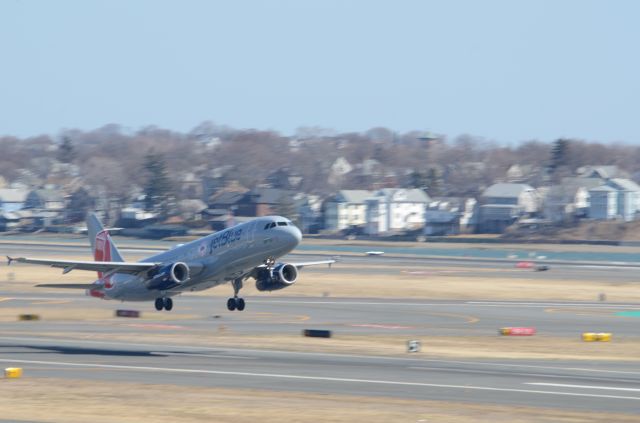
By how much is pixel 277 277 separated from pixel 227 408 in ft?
79.7

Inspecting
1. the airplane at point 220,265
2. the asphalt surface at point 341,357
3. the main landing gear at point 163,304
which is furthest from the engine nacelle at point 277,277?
Answer: the main landing gear at point 163,304

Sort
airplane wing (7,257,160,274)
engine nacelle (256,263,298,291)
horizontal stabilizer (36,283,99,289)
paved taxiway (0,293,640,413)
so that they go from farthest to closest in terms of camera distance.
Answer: horizontal stabilizer (36,283,99,289)
airplane wing (7,257,160,274)
engine nacelle (256,263,298,291)
paved taxiway (0,293,640,413)

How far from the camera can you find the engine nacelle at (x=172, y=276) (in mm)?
59344

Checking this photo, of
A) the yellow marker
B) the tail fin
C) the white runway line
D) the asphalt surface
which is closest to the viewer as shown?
the asphalt surface

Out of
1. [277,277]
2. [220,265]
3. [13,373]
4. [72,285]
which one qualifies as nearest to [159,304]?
[72,285]

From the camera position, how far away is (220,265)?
58.4 metres

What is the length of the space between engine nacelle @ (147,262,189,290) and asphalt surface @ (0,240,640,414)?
2887 millimetres

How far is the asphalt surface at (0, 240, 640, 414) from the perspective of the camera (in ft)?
129

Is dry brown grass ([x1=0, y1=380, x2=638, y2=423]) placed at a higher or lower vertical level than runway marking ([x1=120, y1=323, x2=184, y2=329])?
higher

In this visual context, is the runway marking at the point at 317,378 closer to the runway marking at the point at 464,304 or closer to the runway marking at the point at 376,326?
the runway marking at the point at 376,326

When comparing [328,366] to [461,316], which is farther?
[461,316]

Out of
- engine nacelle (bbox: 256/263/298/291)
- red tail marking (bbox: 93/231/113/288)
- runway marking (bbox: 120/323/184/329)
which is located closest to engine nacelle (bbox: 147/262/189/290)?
engine nacelle (bbox: 256/263/298/291)

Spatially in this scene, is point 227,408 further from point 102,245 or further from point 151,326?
point 102,245

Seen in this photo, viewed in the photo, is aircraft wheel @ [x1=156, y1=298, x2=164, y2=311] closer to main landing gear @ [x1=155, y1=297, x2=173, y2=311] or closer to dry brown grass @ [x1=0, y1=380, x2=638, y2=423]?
main landing gear @ [x1=155, y1=297, x2=173, y2=311]
